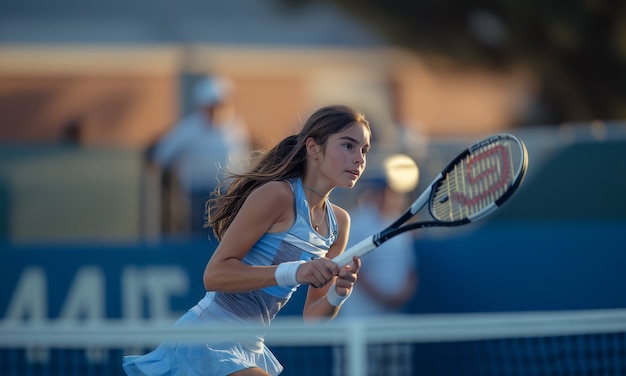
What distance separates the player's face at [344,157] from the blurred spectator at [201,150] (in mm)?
3769

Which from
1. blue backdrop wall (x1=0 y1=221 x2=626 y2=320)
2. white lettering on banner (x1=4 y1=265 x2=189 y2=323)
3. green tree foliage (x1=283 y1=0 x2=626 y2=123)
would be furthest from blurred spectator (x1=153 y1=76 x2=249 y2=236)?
green tree foliage (x1=283 y1=0 x2=626 y2=123)

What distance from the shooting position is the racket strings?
388cm

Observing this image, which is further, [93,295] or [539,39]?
[539,39]

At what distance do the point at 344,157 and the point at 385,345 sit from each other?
871 millimetres

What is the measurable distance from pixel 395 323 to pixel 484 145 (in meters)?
0.71

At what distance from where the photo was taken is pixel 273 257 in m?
3.99

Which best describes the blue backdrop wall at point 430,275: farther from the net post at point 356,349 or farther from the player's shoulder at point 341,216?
the net post at point 356,349

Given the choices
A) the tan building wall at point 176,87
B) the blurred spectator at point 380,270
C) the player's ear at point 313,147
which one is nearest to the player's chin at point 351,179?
the player's ear at point 313,147

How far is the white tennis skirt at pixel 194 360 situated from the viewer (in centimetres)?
393

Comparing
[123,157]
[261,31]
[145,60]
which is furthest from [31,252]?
[261,31]

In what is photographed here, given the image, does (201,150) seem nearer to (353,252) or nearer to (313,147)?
(313,147)

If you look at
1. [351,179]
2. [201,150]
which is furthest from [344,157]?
[201,150]

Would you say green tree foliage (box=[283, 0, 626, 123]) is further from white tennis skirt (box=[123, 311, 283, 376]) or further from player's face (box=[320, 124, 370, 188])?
white tennis skirt (box=[123, 311, 283, 376])

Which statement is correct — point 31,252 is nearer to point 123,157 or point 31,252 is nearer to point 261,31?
point 123,157
